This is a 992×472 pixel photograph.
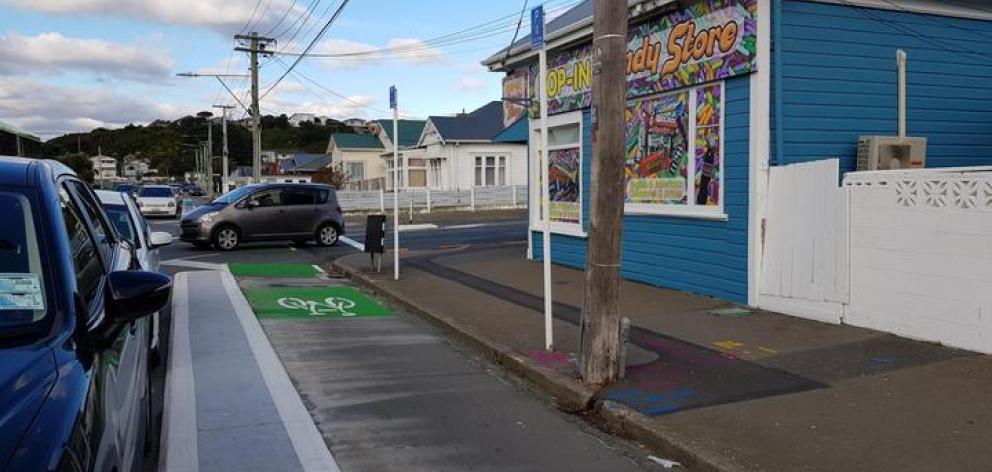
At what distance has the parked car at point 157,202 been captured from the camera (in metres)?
36.3

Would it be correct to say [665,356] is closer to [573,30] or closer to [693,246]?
[693,246]

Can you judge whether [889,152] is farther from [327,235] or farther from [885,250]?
[327,235]

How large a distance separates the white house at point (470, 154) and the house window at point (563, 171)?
26.5 metres

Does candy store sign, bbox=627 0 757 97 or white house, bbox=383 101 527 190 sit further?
white house, bbox=383 101 527 190

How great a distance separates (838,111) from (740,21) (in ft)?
5.46

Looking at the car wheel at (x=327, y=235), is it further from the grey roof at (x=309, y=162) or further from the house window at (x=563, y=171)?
the grey roof at (x=309, y=162)

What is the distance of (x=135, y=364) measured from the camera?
3.89 m

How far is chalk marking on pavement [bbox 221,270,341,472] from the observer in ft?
16.6

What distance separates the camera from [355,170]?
63938 millimetres

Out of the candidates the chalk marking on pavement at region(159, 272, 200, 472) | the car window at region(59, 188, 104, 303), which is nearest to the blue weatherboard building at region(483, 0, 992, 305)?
the chalk marking on pavement at region(159, 272, 200, 472)

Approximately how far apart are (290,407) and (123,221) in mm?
3829

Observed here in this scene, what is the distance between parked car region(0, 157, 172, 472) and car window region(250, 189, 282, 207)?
685 inches

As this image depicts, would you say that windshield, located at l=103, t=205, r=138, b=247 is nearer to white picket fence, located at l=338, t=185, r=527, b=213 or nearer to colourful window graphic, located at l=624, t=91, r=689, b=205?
colourful window graphic, located at l=624, t=91, r=689, b=205

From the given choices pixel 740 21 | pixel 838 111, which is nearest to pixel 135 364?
pixel 740 21
